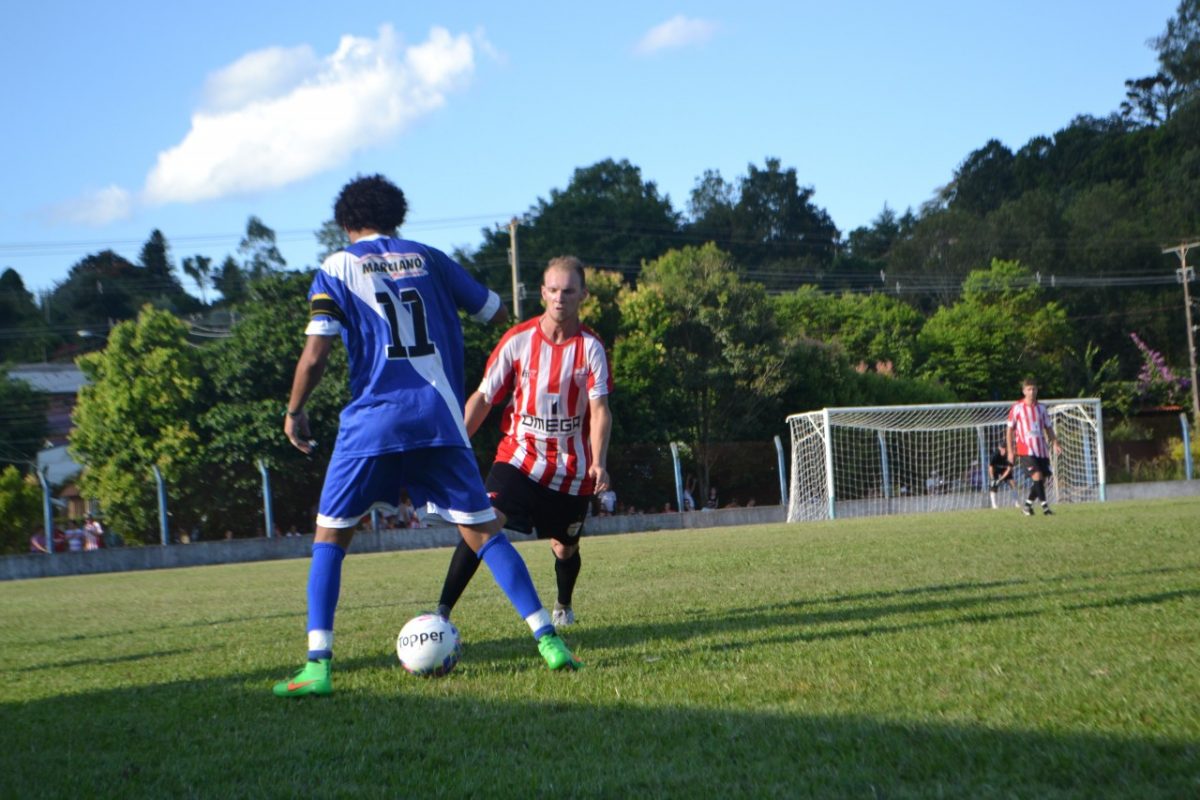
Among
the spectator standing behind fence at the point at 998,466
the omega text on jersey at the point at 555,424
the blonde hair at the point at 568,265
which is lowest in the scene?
the spectator standing behind fence at the point at 998,466

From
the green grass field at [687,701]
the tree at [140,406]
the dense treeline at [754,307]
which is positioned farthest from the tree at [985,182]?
the green grass field at [687,701]

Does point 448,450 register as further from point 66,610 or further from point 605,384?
point 66,610

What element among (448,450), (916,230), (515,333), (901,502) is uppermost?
(916,230)

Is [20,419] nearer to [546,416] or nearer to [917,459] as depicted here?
[917,459]

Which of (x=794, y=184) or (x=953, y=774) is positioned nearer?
(x=953, y=774)

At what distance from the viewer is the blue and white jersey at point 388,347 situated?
5312 millimetres

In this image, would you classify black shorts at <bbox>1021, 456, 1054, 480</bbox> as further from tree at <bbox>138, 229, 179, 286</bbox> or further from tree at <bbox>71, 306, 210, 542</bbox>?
tree at <bbox>138, 229, 179, 286</bbox>

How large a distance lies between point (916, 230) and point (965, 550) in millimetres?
77155

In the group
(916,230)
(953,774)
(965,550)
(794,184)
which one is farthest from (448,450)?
(794,184)

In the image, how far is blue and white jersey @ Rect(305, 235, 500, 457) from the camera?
531cm

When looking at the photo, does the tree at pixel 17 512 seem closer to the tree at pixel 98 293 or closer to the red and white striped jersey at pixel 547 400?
the red and white striped jersey at pixel 547 400

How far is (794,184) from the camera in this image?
9662cm

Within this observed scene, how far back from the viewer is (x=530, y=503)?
713 cm

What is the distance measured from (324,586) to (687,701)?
174cm
